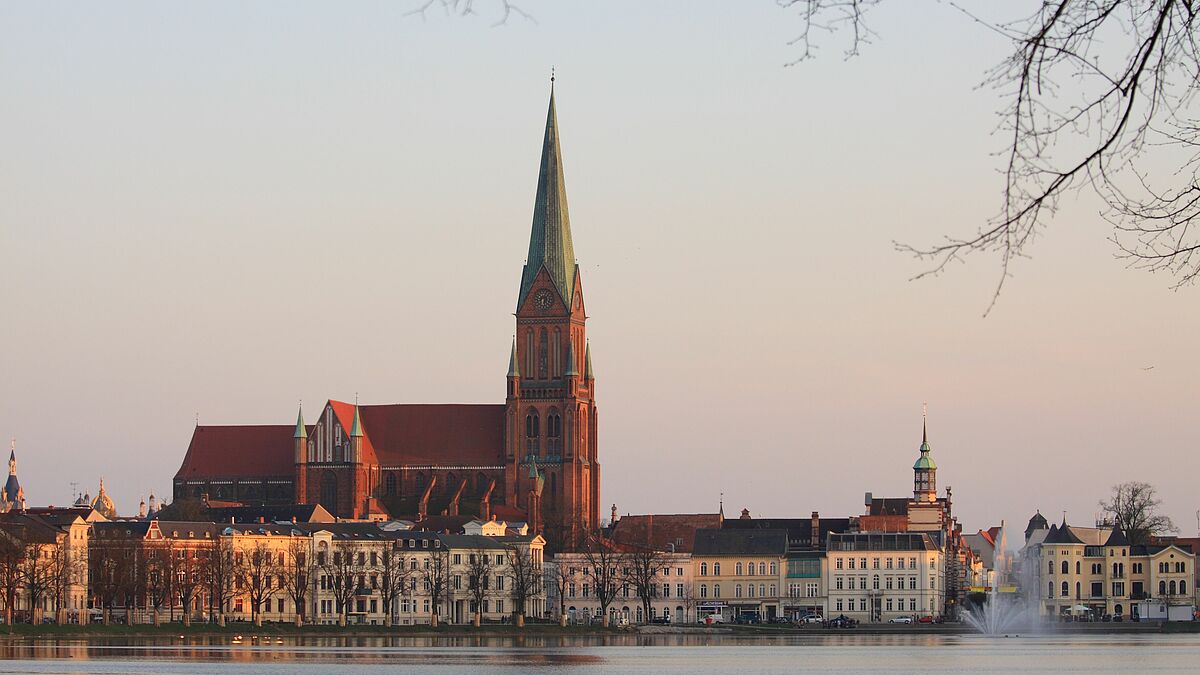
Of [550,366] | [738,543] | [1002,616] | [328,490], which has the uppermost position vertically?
[550,366]

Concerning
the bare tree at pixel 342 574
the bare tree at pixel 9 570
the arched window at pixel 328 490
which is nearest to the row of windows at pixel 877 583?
the bare tree at pixel 342 574

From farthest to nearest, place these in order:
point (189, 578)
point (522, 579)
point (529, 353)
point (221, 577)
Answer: point (529, 353)
point (522, 579)
point (189, 578)
point (221, 577)

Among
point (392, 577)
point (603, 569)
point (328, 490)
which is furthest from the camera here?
point (328, 490)

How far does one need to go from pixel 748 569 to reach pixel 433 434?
35.4 meters

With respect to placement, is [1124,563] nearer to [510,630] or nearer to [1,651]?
[510,630]

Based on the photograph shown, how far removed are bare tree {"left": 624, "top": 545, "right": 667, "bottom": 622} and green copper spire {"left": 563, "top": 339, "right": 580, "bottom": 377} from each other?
19.5 m

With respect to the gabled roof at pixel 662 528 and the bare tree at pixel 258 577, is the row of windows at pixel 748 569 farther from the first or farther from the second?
the bare tree at pixel 258 577

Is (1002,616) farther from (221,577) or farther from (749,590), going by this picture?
(221,577)

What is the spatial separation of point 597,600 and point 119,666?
76.7m

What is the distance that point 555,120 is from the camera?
16600 centimetres

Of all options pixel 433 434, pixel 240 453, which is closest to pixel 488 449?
pixel 433 434

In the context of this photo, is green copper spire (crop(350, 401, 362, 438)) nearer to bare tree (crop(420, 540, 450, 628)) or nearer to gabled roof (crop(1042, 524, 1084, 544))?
bare tree (crop(420, 540, 450, 628))

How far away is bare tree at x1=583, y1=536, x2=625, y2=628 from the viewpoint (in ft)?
448

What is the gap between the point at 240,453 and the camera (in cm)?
17325
